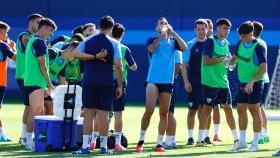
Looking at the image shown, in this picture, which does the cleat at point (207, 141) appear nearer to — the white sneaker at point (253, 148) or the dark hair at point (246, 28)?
the white sneaker at point (253, 148)

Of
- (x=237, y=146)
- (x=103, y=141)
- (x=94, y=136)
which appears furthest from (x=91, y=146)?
(x=237, y=146)

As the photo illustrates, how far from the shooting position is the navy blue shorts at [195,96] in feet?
51.8

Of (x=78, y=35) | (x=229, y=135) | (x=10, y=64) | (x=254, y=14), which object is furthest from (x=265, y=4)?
(x=78, y=35)

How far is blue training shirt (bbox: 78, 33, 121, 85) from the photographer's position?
13.2m

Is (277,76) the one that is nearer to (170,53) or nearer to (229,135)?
(229,135)

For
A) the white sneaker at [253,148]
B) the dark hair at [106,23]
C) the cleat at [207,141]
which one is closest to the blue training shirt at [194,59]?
the cleat at [207,141]

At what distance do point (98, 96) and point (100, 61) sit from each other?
0.56 metres

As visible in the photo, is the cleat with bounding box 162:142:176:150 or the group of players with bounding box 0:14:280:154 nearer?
the group of players with bounding box 0:14:280:154

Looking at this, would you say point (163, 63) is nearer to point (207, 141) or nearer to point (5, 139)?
point (207, 141)

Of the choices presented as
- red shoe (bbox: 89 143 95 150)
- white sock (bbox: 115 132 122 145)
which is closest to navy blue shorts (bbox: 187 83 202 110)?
white sock (bbox: 115 132 122 145)

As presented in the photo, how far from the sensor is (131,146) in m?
14.9

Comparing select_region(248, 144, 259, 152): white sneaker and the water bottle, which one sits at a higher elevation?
the water bottle

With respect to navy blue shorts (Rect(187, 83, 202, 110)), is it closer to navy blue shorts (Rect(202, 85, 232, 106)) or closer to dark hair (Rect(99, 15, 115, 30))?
navy blue shorts (Rect(202, 85, 232, 106))

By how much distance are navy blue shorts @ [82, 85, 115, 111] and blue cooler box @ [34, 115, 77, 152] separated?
78 cm
